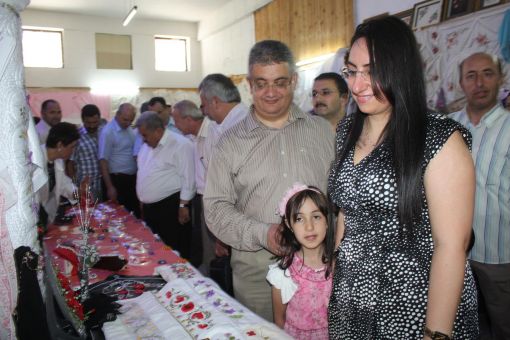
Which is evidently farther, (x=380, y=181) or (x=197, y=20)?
(x=197, y=20)

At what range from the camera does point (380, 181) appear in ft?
3.81

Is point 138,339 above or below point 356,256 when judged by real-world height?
below

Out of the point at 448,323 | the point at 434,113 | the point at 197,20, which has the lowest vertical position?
the point at 448,323

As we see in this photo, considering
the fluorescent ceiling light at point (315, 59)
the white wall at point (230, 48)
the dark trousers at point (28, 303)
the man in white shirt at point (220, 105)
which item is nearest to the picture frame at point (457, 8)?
the fluorescent ceiling light at point (315, 59)

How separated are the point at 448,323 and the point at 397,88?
2.24 feet

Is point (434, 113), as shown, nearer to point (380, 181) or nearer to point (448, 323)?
point (380, 181)

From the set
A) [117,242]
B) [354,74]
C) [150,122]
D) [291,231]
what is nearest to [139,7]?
[150,122]

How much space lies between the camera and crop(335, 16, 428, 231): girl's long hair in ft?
3.62

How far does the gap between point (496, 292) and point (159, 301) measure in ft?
7.53

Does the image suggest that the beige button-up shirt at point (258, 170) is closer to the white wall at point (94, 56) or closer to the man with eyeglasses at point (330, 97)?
the man with eyeglasses at point (330, 97)

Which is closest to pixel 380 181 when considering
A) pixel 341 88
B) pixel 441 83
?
pixel 341 88

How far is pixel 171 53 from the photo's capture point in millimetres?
11273

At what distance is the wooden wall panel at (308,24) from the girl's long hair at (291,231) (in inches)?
186

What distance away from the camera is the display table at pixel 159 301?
1387 mm
